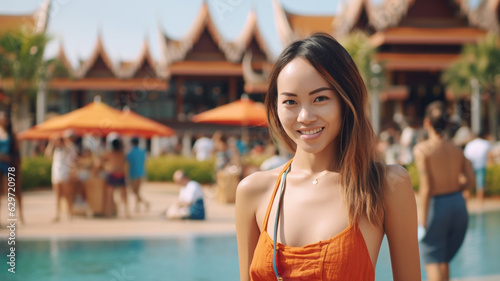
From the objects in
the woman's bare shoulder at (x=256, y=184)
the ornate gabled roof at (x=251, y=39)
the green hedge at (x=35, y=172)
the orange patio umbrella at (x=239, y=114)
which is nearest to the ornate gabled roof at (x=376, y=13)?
the ornate gabled roof at (x=251, y=39)

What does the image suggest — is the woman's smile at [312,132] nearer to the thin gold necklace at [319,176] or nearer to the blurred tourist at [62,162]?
the thin gold necklace at [319,176]

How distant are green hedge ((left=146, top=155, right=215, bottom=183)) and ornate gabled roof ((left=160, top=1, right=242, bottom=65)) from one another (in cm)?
804

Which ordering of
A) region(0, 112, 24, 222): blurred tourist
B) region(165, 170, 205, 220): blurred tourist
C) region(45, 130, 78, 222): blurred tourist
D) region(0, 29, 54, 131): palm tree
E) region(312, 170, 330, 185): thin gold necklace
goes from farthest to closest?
1. region(0, 29, 54, 131): palm tree
2. region(165, 170, 205, 220): blurred tourist
3. region(45, 130, 78, 222): blurred tourist
4. region(0, 112, 24, 222): blurred tourist
5. region(312, 170, 330, 185): thin gold necklace

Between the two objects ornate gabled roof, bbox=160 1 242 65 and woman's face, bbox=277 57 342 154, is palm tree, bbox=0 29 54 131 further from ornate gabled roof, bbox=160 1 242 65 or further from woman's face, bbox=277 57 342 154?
woman's face, bbox=277 57 342 154

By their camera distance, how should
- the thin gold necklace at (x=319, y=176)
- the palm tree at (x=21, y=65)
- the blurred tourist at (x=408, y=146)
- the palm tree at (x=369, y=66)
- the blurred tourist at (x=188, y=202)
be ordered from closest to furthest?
the thin gold necklace at (x=319, y=176) → the blurred tourist at (x=188, y=202) → the blurred tourist at (x=408, y=146) → the palm tree at (x=21, y=65) → the palm tree at (x=369, y=66)

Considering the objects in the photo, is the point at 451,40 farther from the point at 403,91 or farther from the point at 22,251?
the point at 22,251

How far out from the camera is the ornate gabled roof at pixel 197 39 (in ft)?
87.0

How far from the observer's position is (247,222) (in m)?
1.70

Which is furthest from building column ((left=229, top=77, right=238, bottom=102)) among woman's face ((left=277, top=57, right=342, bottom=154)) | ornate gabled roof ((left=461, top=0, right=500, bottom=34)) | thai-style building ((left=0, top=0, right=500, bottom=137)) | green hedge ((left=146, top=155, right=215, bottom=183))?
woman's face ((left=277, top=57, right=342, bottom=154))

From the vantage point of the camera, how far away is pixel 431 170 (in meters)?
4.26

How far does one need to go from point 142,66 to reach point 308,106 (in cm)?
2673

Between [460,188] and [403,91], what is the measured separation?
19483 millimetres

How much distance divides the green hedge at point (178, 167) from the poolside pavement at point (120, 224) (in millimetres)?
4919

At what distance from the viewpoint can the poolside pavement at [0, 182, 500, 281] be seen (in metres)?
8.48
